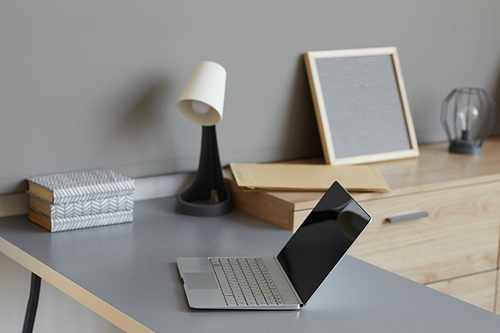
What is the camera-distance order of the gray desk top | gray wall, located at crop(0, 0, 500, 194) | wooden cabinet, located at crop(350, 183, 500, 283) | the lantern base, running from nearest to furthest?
1. the gray desk top
2. gray wall, located at crop(0, 0, 500, 194)
3. wooden cabinet, located at crop(350, 183, 500, 283)
4. the lantern base

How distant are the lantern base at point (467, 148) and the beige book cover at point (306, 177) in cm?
47

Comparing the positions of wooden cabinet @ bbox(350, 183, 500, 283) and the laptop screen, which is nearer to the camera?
the laptop screen

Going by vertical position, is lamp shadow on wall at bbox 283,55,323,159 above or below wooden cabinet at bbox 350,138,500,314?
above

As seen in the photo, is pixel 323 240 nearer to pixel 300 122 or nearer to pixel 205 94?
pixel 205 94

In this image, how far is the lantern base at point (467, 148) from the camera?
1.99m

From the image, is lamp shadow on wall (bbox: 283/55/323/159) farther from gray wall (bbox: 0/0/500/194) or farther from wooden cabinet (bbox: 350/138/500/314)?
wooden cabinet (bbox: 350/138/500/314)

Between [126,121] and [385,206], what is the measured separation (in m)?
0.78

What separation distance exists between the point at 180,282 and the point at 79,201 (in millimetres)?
426

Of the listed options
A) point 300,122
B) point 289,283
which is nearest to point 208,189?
point 300,122

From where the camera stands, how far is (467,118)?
205 centimetres

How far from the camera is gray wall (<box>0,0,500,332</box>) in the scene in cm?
143

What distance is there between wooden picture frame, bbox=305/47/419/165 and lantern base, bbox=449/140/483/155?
0.17 m

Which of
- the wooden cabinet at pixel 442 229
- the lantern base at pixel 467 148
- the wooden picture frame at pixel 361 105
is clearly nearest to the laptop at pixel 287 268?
the wooden cabinet at pixel 442 229

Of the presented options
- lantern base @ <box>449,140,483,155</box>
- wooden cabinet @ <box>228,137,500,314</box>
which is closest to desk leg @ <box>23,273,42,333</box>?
wooden cabinet @ <box>228,137,500,314</box>
